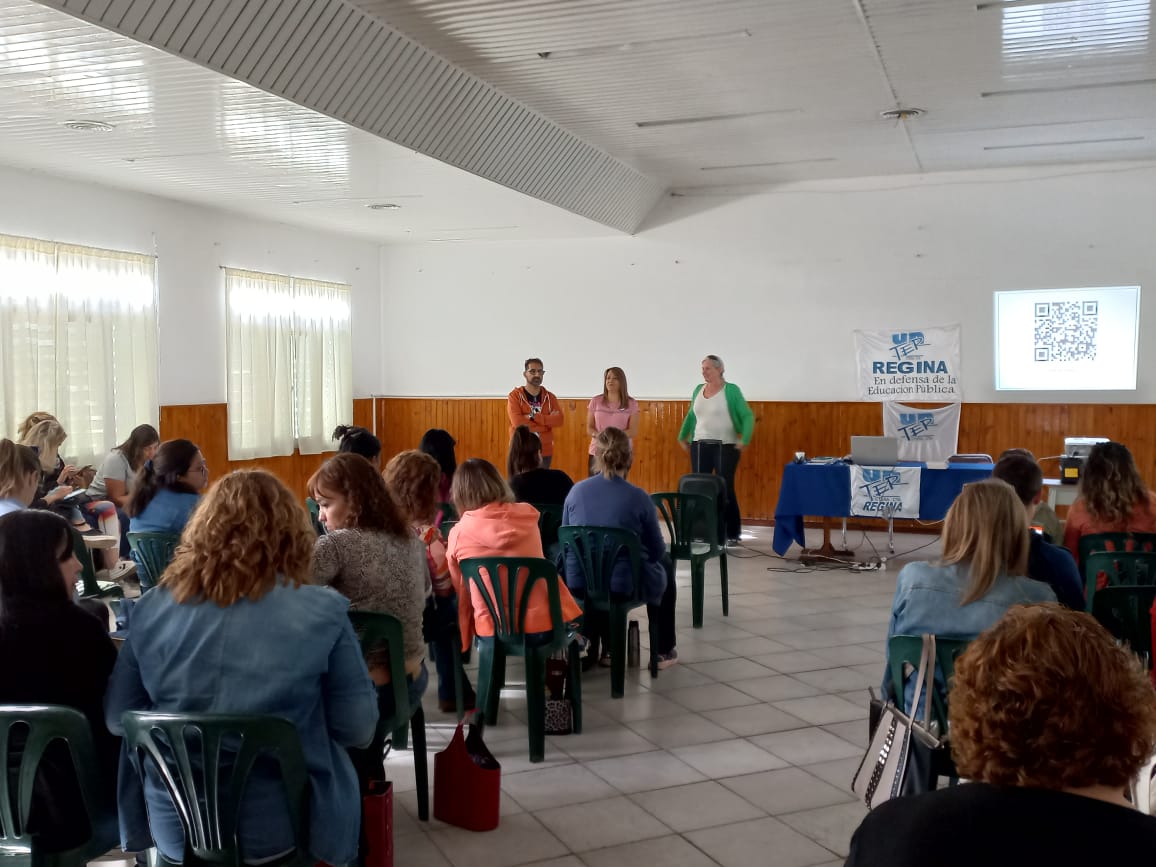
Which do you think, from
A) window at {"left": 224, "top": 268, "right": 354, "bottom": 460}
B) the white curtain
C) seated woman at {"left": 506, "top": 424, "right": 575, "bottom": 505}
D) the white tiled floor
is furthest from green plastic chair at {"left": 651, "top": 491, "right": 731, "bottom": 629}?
the white curtain

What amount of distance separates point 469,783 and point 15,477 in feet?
8.30

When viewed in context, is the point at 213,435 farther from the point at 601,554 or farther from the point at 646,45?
the point at 601,554

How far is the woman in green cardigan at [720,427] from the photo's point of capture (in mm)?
9297

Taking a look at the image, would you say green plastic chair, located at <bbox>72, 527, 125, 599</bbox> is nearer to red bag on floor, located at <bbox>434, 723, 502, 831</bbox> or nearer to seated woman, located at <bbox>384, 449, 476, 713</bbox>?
seated woman, located at <bbox>384, 449, 476, 713</bbox>

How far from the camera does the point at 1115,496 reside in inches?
178

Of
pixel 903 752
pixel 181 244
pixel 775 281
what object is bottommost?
pixel 903 752

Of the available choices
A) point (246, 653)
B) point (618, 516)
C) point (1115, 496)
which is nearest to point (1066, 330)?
point (1115, 496)

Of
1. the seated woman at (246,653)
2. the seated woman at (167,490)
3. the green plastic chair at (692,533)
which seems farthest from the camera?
the green plastic chair at (692,533)

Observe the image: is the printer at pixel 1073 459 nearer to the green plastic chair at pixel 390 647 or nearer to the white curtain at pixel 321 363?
the green plastic chair at pixel 390 647

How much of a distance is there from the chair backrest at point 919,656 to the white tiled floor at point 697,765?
673 millimetres

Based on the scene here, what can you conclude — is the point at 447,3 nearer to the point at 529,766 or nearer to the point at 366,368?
the point at 529,766

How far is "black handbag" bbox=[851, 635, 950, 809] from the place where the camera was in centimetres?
263

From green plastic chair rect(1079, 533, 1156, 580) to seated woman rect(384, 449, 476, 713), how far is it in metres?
2.72

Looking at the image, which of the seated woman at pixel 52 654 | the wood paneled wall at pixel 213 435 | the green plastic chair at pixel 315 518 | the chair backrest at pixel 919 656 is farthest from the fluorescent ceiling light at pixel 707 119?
the seated woman at pixel 52 654
